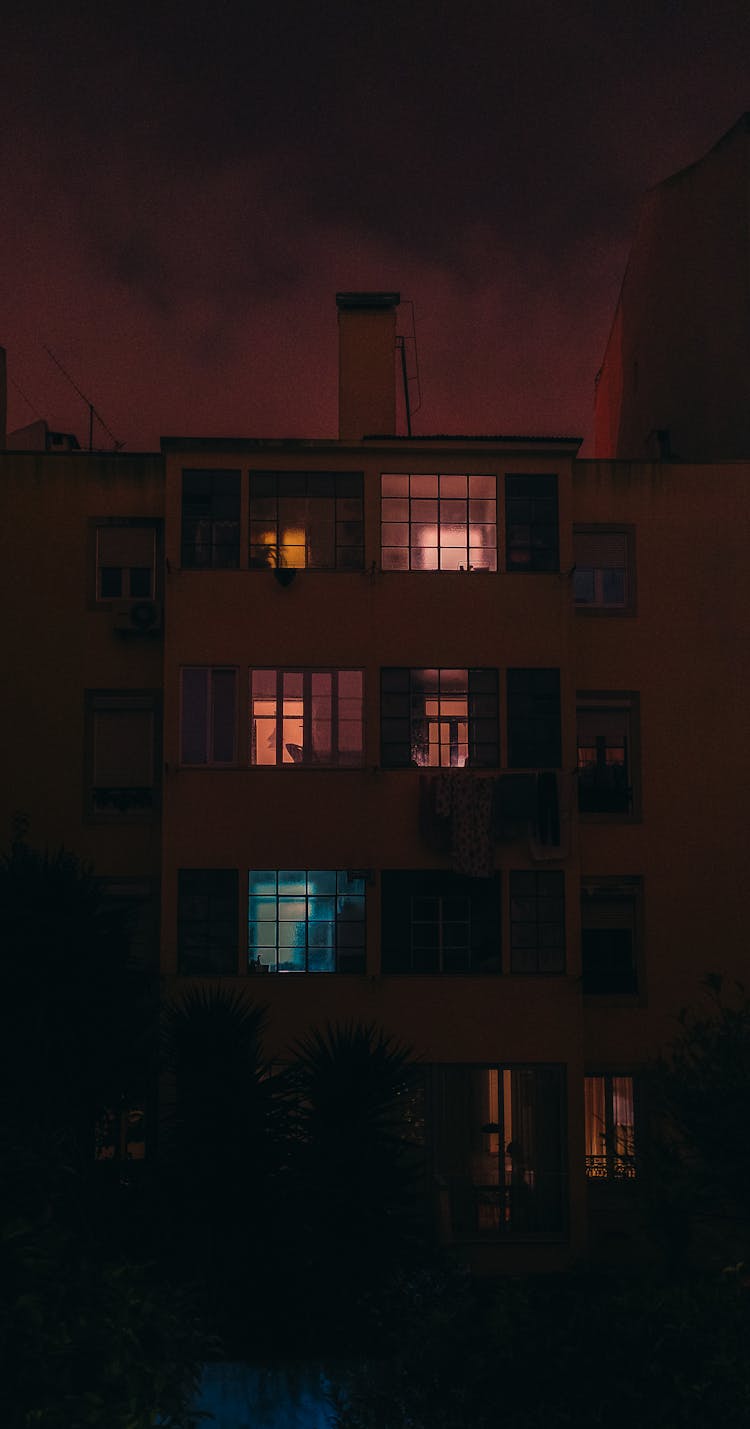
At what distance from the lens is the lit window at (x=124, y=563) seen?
2378 cm

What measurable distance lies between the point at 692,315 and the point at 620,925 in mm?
12948

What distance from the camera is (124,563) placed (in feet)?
78.1

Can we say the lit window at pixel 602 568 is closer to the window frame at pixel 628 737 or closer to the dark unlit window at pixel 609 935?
the window frame at pixel 628 737

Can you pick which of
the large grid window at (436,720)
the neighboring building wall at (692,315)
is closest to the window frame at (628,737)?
the large grid window at (436,720)

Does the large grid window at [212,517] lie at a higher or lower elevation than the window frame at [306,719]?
higher

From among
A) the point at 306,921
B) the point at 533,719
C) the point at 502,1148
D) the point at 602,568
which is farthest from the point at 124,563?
the point at 502,1148

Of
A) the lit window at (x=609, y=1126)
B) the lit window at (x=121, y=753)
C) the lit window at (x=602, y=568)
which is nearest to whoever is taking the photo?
the lit window at (x=609, y=1126)

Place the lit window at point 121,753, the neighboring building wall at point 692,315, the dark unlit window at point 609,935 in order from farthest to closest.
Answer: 1. the neighboring building wall at point 692,315
2. the lit window at point 121,753
3. the dark unlit window at point 609,935

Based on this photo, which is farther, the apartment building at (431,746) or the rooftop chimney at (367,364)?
the rooftop chimney at (367,364)

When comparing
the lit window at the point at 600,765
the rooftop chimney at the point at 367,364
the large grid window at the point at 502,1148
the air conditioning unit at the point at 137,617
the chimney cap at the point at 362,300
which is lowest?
the large grid window at the point at 502,1148

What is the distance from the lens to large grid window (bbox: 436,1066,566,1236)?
21203 millimetres

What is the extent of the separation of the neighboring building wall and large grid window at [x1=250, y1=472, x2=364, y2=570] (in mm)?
7770

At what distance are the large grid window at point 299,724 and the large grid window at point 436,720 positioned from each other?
A: 1.85ft

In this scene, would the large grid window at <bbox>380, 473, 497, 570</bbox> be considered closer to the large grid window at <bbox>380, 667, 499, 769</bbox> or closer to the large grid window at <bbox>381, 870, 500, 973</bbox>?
the large grid window at <bbox>380, 667, 499, 769</bbox>
